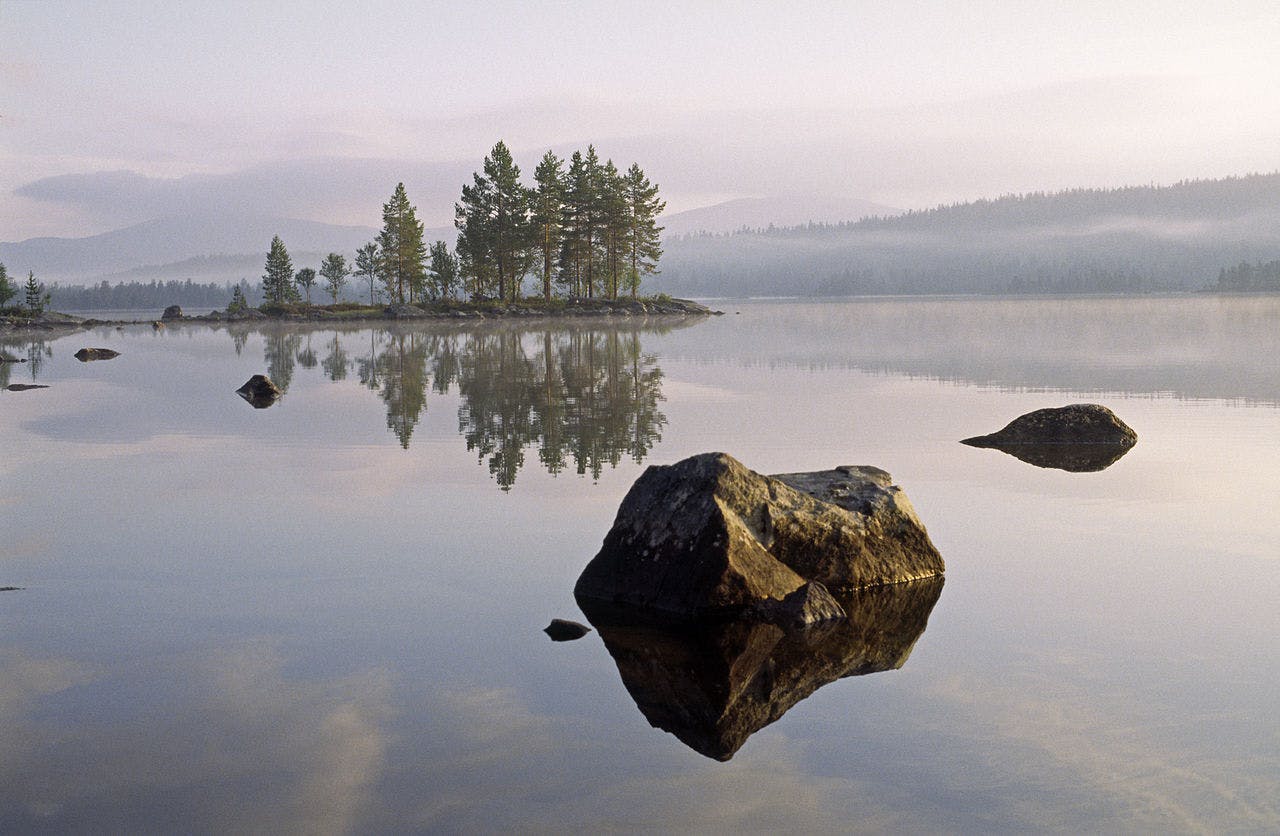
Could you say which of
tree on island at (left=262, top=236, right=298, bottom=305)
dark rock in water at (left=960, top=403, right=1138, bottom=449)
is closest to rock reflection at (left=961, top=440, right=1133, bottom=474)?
dark rock in water at (left=960, top=403, right=1138, bottom=449)

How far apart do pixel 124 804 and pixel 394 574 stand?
472 centimetres

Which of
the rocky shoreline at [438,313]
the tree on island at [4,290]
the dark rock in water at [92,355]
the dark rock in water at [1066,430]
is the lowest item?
the dark rock in water at [1066,430]

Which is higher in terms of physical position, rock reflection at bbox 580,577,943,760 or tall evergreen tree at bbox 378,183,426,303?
tall evergreen tree at bbox 378,183,426,303

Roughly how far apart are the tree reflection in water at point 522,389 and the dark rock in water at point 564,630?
6035 mm

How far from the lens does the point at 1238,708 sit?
284 inches

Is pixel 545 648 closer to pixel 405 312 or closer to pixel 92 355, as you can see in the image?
pixel 92 355

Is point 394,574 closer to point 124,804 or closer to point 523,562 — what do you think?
point 523,562

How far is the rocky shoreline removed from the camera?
10594cm

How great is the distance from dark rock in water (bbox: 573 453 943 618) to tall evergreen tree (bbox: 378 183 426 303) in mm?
117306

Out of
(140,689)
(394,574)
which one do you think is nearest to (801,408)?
(394,574)

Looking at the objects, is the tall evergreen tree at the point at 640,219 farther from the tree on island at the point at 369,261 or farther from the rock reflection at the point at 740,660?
the rock reflection at the point at 740,660

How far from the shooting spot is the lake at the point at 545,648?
6113 millimetres

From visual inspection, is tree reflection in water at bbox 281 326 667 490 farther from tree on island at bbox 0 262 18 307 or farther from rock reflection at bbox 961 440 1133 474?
tree on island at bbox 0 262 18 307

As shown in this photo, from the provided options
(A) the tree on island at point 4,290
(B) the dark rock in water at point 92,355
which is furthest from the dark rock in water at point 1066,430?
(A) the tree on island at point 4,290
